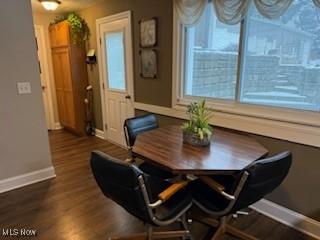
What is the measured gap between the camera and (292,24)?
76.5 inches

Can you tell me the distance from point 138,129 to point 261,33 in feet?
4.97

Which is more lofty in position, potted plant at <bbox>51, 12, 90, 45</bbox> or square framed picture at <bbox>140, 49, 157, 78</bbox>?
potted plant at <bbox>51, 12, 90, 45</bbox>

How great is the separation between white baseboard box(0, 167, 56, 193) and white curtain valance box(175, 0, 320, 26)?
250 centimetres

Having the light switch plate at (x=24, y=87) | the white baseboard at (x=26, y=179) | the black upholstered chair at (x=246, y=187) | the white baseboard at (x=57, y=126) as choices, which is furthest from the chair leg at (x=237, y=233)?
the white baseboard at (x=57, y=126)

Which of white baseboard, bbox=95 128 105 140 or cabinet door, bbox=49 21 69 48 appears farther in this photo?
white baseboard, bbox=95 128 105 140

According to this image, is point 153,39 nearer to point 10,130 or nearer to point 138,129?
point 138,129

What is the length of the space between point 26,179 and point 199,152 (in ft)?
7.30

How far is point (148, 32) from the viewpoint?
3.10 m

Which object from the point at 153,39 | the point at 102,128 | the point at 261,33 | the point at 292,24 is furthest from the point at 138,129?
the point at 102,128

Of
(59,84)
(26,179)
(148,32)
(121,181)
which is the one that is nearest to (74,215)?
(26,179)

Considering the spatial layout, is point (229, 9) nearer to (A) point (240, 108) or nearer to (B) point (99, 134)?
(A) point (240, 108)

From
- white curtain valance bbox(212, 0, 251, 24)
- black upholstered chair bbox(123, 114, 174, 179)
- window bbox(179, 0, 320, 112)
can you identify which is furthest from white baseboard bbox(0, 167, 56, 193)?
white curtain valance bbox(212, 0, 251, 24)

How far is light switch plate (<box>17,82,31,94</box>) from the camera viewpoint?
2604 mm

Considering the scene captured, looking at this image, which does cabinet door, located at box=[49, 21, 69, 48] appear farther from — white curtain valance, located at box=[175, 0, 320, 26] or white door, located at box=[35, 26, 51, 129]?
white curtain valance, located at box=[175, 0, 320, 26]
